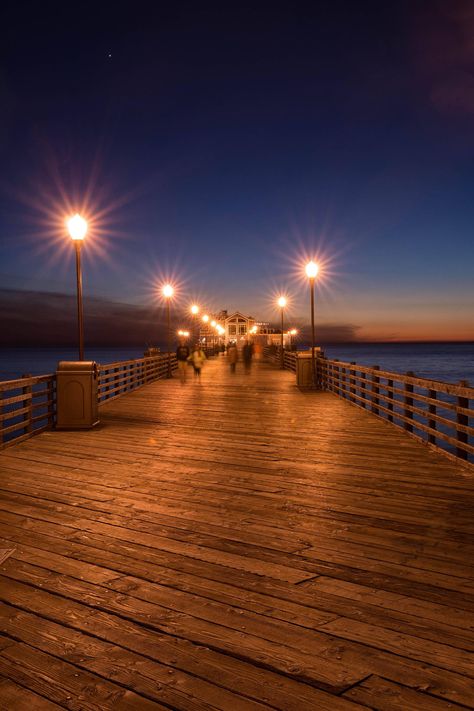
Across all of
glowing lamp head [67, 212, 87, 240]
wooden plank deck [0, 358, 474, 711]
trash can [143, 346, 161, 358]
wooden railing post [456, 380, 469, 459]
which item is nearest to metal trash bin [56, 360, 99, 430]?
wooden plank deck [0, 358, 474, 711]

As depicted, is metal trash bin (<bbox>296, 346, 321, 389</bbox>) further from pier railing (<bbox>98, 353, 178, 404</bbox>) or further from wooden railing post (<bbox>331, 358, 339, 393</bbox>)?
pier railing (<bbox>98, 353, 178, 404</bbox>)

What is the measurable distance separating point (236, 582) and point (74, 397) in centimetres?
656

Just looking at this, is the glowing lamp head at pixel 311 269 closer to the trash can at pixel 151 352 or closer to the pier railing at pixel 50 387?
the pier railing at pixel 50 387

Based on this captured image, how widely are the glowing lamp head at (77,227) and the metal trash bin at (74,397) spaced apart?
2.48 m

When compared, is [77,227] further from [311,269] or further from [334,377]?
[311,269]

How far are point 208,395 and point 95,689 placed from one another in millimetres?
12710

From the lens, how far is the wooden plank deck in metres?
2.38

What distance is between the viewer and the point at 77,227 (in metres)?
9.56

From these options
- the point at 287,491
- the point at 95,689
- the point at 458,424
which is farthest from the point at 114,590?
the point at 458,424

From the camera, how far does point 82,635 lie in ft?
9.11

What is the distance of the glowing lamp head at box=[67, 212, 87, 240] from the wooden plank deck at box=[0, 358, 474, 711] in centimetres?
448

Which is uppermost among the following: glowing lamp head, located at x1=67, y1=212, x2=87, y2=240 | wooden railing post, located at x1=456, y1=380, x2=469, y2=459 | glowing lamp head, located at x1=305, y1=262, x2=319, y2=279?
glowing lamp head, located at x1=305, y1=262, x2=319, y2=279

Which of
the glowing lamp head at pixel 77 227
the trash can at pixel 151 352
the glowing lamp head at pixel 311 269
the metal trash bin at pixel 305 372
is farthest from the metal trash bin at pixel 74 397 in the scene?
the trash can at pixel 151 352

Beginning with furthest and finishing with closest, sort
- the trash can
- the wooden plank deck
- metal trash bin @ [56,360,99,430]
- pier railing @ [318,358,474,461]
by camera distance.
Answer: the trash can → metal trash bin @ [56,360,99,430] → pier railing @ [318,358,474,461] → the wooden plank deck
